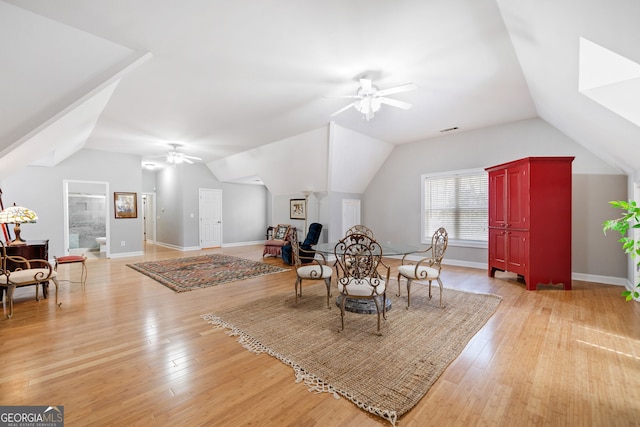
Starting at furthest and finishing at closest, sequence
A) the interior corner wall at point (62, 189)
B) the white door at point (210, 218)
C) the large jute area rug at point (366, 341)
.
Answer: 1. the white door at point (210, 218)
2. the interior corner wall at point (62, 189)
3. the large jute area rug at point (366, 341)

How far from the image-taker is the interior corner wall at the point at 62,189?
629 cm

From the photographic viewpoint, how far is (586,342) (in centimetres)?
255

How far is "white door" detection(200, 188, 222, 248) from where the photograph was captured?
912 cm

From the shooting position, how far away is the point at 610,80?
234cm

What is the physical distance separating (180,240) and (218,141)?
4.13m

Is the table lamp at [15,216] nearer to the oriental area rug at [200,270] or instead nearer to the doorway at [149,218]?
the oriental area rug at [200,270]

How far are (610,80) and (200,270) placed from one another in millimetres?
6504

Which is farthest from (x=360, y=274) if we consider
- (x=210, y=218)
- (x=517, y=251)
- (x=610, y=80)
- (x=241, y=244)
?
(x=241, y=244)

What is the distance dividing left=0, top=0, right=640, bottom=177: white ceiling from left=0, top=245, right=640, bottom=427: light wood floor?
2088mm

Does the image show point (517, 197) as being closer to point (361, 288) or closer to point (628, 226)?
point (361, 288)

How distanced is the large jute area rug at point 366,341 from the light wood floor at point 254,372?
10cm

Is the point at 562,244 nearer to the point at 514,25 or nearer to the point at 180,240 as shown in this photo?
the point at 514,25

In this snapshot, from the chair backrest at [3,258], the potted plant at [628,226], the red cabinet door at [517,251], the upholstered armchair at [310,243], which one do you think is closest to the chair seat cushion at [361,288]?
the potted plant at [628,226]

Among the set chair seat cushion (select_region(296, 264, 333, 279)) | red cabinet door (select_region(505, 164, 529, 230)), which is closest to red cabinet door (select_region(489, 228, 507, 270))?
red cabinet door (select_region(505, 164, 529, 230))
